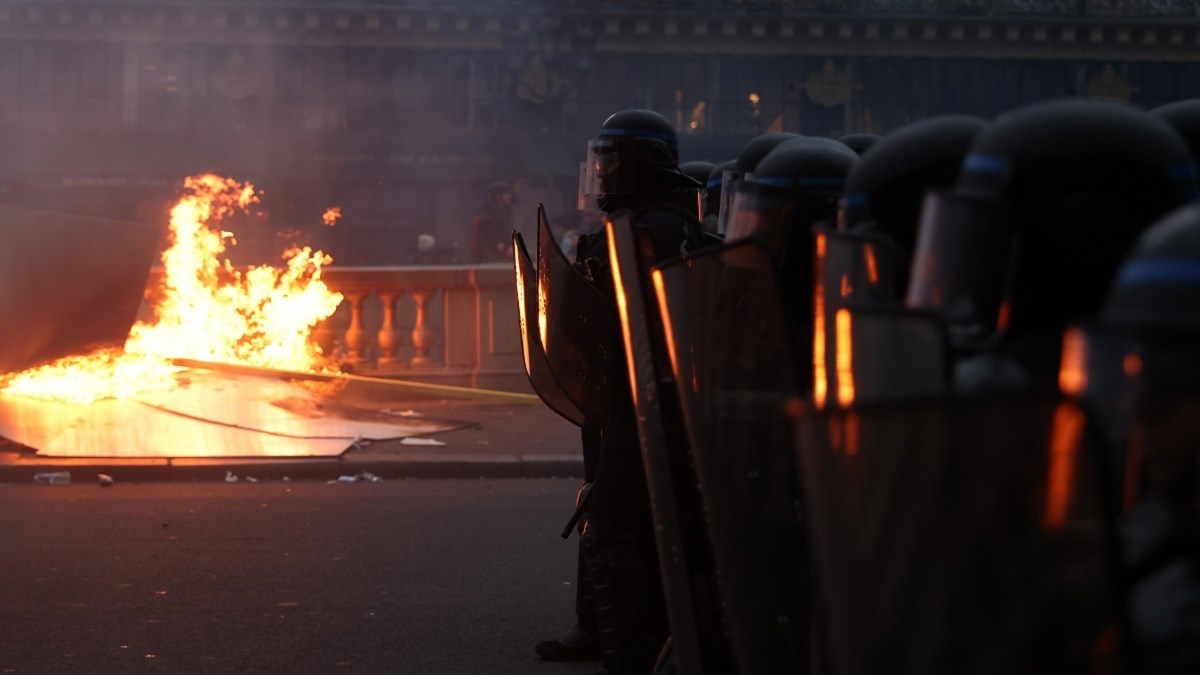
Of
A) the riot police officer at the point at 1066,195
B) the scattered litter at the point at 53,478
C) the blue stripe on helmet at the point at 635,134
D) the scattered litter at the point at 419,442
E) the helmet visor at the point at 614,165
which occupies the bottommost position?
the scattered litter at the point at 53,478

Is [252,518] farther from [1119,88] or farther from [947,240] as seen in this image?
[1119,88]

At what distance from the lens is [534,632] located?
5793mm

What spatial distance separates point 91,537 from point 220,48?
22566mm

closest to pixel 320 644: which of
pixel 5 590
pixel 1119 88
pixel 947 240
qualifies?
pixel 5 590

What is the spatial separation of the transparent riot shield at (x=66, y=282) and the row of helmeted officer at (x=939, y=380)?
7.12 meters

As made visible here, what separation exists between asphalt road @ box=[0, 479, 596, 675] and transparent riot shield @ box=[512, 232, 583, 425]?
2.92ft

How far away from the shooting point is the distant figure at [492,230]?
1494 cm

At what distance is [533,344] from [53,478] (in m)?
5.04

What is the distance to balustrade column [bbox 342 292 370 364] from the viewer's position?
42.2 feet

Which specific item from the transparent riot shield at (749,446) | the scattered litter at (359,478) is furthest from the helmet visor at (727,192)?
the scattered litter at (359,478)

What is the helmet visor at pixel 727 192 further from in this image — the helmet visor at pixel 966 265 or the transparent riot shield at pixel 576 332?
the helmet visor at pixel 966 265

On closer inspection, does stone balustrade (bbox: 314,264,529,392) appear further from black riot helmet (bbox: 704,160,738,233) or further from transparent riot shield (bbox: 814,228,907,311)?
transparent riot shield (bbox: 814,228,907,311)

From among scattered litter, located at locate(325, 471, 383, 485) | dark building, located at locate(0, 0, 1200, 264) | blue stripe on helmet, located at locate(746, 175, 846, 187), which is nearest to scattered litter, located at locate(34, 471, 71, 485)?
scattered litter, located at locate(325, 471, 383, 485)

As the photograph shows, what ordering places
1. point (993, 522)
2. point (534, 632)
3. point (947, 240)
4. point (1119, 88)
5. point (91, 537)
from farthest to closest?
point (1119, 88)
point (91, 537)
point (534, 632)
point (947, 240)
point (993, 522)
